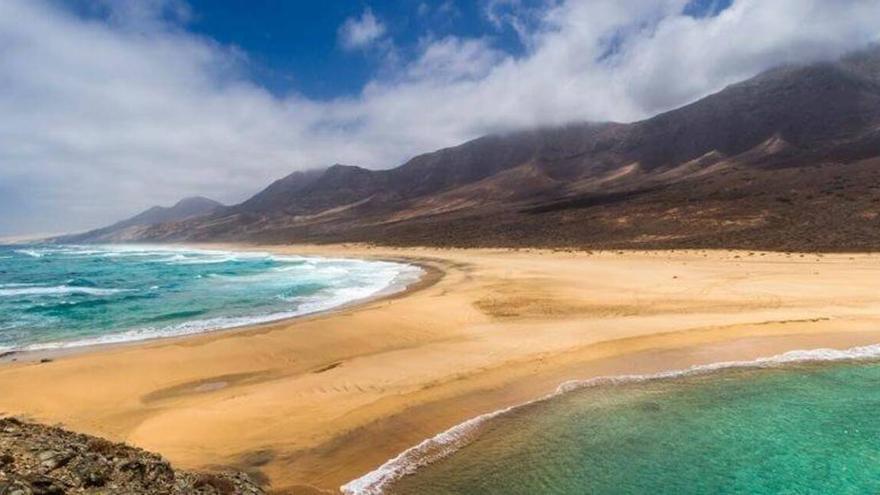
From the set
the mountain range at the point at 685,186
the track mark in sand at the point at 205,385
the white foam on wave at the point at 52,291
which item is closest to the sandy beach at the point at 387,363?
the track mark in sand at the point at 205,385

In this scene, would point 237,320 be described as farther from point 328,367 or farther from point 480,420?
point 480,420

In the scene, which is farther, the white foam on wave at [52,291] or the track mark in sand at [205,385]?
the white foam on wave at [52,291]

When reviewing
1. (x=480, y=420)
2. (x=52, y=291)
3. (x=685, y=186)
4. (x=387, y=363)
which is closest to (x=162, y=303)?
(x=52, y=291)

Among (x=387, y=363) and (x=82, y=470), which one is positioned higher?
(x=82, y=470)

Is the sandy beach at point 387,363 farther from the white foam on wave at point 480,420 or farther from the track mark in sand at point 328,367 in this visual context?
the white foam on wave at point 480,420

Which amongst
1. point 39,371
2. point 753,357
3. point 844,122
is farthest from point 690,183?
point 39,371

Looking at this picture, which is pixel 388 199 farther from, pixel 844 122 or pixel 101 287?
pixel 101 287
